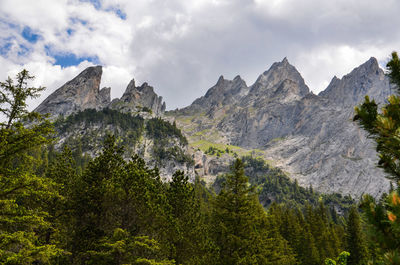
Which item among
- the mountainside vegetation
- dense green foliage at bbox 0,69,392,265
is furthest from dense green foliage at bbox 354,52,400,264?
dense green foliage at bbox 0,69,392,265

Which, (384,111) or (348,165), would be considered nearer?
(384,111)

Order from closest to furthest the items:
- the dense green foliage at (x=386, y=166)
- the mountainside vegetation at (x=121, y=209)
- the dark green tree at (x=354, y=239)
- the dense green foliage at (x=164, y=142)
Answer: the dense green foliage at (x=386, y=166)
the mountainside vegetation at (x=121, y=209)
the dark green tree at (x=354, y=239)
the dense green foliage at (x=164, y=142)

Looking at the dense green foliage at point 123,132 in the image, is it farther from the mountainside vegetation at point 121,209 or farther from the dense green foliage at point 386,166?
the dense green foliage at point 386,166

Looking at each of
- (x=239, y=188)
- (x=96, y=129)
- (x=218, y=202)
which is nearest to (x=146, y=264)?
(x=218, y=202)

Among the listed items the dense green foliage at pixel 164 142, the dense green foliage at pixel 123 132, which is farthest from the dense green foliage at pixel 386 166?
the dense green foliage at pixel 164 142

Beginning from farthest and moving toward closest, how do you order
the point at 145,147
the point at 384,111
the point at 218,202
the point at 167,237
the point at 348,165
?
the point at 348,165, the point at 145,147, the point at 218,202, the point at 167,237, the point at 384,111

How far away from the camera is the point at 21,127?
11500 millimetres

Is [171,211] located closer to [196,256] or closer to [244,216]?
[196,256]

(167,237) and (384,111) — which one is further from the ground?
(384,111)

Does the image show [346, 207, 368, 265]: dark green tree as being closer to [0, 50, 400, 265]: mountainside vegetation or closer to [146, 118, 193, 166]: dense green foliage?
[0, 50, 400, 265]: mountainside vegetation

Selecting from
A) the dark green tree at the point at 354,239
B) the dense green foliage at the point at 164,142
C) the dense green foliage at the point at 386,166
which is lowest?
the dark green tree at the point at 354,239

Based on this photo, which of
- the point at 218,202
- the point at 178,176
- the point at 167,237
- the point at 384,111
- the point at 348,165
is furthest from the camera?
the point at 348,165

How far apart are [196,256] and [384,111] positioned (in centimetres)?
1724

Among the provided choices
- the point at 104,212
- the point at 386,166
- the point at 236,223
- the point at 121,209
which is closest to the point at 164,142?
the point at 236,223
